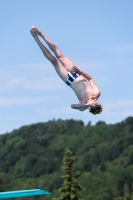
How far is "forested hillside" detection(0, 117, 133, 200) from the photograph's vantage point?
3942 inches

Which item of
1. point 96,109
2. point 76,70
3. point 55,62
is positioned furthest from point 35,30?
point 96,109

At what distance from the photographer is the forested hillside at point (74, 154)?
10012cm

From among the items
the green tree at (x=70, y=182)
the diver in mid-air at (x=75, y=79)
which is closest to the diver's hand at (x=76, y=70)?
the diver in mid-air at (x=75, y=79)

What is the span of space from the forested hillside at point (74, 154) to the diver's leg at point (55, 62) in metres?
77.9

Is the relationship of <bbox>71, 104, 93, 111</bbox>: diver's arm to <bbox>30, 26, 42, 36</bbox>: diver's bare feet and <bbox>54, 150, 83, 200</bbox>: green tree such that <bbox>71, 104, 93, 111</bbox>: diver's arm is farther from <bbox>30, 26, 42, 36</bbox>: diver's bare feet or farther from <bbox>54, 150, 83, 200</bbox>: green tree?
<bbox>54, 150, 83, 200</bbox>: green tree

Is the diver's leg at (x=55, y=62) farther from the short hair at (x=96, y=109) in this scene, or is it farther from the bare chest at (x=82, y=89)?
the short hair at (x=96, y=109)

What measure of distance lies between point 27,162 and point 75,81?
112238 mm

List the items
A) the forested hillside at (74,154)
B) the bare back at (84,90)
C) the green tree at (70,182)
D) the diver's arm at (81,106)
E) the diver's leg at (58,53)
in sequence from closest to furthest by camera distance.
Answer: the diver's arm at (81,106) < the bare back at (84,90) < the diver's leg at (58,53) < the green tree at (70,182) < the forested hillside at (74,154)

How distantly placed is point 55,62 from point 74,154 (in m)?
111

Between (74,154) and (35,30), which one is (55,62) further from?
(74,154)

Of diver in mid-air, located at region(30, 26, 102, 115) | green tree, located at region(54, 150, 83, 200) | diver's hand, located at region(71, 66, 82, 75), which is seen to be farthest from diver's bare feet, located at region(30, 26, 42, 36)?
green tree, located at region(54, 150, 83, 200)

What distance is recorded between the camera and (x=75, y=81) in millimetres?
12992

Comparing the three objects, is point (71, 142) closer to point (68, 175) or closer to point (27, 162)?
point (27, 162)

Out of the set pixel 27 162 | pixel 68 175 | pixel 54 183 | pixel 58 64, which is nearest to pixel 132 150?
pixel 54 183
